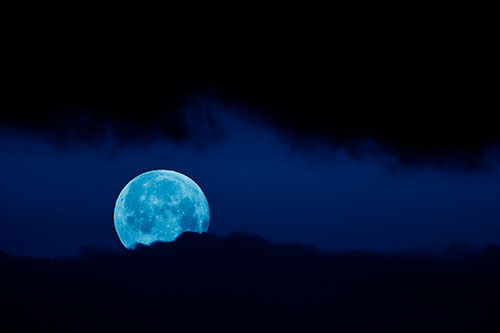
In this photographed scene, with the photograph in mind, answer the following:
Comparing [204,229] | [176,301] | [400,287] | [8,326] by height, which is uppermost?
[204,229]

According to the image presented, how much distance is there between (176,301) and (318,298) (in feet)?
14.1

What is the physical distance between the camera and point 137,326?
11.3 metres

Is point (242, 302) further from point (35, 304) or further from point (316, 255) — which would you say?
point (35, 304)

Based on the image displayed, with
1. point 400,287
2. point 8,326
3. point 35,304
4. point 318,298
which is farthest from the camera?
point 400,287

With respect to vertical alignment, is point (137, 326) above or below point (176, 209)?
below

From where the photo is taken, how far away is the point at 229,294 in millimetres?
12375

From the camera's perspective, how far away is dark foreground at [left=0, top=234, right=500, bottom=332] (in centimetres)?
1156

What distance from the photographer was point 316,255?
1505 centimetres

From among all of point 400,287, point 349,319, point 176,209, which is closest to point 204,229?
point 176,209

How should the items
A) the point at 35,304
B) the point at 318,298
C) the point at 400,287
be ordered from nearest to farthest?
the point at 35,304, the point at 318,298, the point at 400,287

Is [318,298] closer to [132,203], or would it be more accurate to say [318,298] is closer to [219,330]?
[219,330]

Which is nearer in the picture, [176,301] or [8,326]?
[8,326]

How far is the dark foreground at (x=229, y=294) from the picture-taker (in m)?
11.6

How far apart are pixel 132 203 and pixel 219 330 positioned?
508 cm
